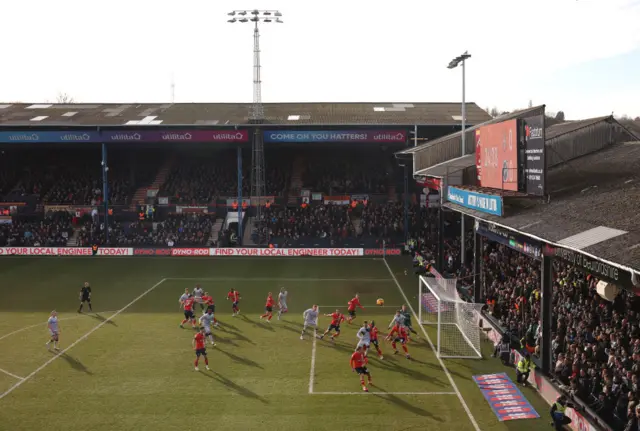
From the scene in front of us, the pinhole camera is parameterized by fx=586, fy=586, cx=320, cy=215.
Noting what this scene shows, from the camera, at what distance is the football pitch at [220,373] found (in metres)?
16.3

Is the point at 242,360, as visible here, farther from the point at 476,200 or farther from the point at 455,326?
the point at 476,200

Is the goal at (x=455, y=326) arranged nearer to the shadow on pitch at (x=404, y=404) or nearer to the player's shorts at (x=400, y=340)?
→ the player's shorts at (x=400, y=340)

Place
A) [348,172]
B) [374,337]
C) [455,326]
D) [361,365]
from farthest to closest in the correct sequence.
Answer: [348,172] < [455,326] < [374,337] < [361,365]

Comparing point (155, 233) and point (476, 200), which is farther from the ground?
point (476, 200)

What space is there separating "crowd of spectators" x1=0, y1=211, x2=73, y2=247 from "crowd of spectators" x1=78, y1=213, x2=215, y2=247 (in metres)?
1.52

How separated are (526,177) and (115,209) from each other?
40833 mm

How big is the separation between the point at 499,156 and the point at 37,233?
40.5 metres

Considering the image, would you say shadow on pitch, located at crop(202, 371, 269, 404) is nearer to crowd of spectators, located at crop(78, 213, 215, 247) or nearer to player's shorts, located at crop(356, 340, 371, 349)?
player's shorts, located at crop(356, 340, 371, 349)

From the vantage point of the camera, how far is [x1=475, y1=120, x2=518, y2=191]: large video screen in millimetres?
20578

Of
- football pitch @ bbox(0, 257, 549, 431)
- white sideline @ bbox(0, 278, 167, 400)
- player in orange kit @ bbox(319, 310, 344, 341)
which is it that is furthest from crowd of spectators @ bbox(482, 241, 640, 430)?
white sideline @ bbox(0, 278, 167, 400)

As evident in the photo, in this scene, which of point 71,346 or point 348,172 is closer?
point 71,346

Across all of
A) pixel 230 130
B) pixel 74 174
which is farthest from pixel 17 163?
pixel 230 130

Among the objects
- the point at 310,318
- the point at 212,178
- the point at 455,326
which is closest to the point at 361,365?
the point at 310,318

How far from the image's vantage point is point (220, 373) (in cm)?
1977
